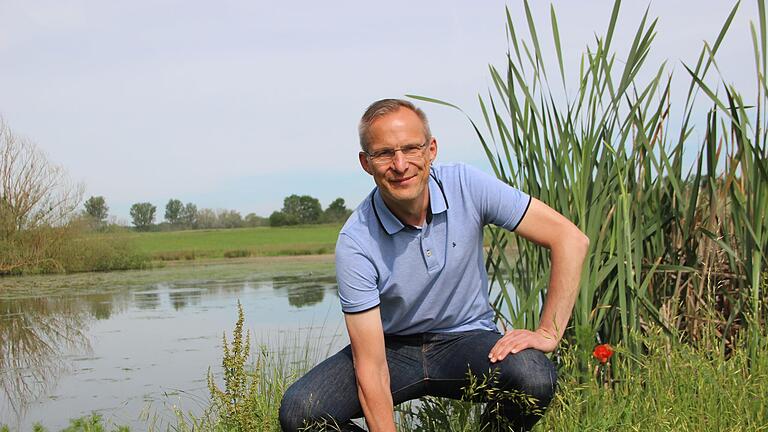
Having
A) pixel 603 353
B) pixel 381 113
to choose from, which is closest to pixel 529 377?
pixel 603 353

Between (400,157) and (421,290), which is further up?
(400,157)

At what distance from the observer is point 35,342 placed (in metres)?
6.45

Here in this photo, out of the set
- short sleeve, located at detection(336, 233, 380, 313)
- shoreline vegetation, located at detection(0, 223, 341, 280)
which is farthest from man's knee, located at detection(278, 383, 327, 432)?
shoreline vegetation, located at detection(0, 223, 341, 280)

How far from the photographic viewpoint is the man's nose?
2.02 m

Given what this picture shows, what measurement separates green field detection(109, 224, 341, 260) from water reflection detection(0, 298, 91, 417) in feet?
25.3

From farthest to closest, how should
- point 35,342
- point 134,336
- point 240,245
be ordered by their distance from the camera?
point 240,245 < point 134,336 < point 35,342

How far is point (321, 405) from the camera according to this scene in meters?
2.13

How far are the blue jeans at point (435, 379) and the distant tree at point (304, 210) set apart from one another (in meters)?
32.0

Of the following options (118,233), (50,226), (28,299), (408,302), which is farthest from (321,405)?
(118,233)

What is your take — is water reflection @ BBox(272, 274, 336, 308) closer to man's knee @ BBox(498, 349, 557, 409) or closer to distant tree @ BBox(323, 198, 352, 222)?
man's knee @ BBox(498, 349, 557, 409)

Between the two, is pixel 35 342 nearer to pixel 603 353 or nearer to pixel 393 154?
pixel 393 154

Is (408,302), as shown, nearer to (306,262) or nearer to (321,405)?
(321,405)

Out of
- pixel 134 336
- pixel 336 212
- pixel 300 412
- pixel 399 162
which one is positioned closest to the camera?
pixel 399 162

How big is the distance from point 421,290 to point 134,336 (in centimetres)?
504
